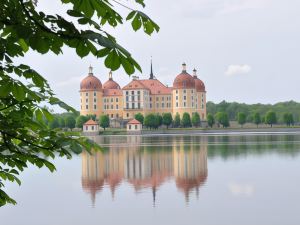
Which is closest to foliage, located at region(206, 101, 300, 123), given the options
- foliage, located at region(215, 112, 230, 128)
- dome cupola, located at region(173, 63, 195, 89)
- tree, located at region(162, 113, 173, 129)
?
dome cupola, located at region(173, 63, 195, 89)

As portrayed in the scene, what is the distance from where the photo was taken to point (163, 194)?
Result: 1134 cm

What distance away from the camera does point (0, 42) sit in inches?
63.3

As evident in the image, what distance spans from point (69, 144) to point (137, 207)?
26.8 ft

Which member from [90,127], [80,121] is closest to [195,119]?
[90,127]

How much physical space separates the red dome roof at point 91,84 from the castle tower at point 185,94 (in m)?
11.5

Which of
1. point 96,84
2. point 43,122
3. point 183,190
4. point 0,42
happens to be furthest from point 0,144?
point 96,84

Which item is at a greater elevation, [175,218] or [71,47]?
[71,47]

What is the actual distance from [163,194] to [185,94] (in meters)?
57.6

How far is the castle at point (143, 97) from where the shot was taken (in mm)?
68938

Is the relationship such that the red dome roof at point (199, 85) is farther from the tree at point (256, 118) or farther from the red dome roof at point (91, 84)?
the red dome roof at point (91, 84)

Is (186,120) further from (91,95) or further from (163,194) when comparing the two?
(163,194)

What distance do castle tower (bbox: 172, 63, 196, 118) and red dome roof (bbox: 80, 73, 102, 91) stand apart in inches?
454

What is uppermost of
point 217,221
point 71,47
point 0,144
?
point 71,47

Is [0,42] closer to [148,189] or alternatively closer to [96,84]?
[148,189]
